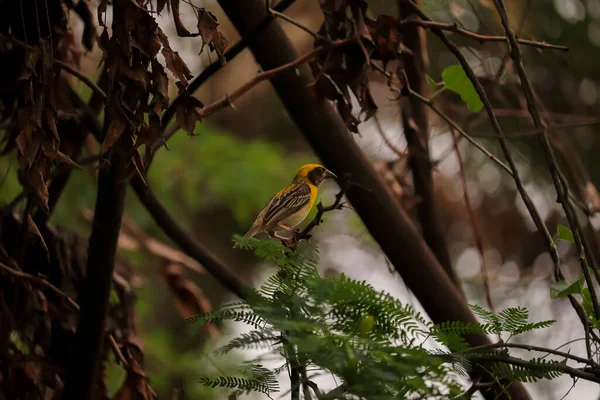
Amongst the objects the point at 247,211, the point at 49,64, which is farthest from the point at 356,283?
the point at 247,211

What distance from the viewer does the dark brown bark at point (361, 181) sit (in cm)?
342

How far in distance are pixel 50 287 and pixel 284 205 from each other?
1197mm

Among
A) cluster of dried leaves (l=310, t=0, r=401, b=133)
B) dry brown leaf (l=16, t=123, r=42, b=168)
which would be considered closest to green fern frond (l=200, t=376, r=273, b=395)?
dry brown leaf (l=16, t=123, r=42, b=168)

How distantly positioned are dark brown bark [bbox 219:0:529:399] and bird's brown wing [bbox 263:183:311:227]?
46 centimetres

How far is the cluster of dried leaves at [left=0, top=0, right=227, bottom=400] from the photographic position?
2285 mm

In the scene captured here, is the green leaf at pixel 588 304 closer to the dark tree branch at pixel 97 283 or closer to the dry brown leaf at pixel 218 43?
the dry brown leaf at pixel 218 43

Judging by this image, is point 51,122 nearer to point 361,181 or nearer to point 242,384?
point 242,384

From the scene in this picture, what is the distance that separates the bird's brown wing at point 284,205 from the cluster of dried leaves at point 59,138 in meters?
0.76

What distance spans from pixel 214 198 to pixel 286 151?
2236 mm

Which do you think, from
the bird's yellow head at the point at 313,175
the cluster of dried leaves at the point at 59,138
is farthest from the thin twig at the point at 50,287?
the bird's yellow head at the point at 313,175

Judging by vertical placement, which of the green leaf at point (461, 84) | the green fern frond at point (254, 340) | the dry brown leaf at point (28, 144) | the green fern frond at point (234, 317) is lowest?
the green fern frond at point (254, 340)

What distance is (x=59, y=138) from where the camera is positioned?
9.21ft

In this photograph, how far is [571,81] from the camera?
7.67 m

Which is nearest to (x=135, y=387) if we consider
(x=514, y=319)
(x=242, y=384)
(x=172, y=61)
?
(x=242, y=384)
